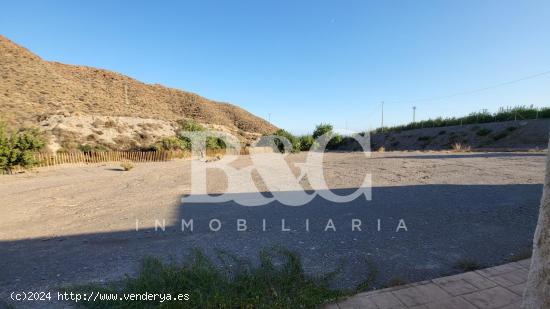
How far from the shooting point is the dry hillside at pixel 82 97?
72.6 ft

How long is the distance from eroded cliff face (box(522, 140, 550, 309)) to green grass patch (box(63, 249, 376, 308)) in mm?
1315

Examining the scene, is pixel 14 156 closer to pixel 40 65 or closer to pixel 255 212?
pixel 255 212

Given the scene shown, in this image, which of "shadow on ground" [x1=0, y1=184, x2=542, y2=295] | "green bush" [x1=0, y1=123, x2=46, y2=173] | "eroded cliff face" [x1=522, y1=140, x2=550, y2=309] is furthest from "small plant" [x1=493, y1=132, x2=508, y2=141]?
"green bush" [x1=0, y1=123, x2=46, y2=173]

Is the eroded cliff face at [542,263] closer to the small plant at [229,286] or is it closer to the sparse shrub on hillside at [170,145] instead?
the small plant at [229,286]

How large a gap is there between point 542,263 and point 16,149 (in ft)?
53.9

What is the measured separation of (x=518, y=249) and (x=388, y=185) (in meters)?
4.44

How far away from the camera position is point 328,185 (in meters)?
7.86

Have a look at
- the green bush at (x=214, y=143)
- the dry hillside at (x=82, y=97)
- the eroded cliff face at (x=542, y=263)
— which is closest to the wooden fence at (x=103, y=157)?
the green bush at (x=214, y=143)

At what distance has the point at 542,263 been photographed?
1.27 m

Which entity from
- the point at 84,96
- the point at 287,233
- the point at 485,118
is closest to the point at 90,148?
the point at 84,96

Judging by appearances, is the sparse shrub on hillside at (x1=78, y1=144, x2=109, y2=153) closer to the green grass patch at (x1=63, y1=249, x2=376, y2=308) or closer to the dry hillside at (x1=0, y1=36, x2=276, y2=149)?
the dry hillside at (x1=0, y1=36, x2=276, y2=149)

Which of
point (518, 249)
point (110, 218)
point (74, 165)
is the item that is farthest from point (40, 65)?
point (518, 249)

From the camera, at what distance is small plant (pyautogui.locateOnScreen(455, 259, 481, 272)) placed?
9.00ft

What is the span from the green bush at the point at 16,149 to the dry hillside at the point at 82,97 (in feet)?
29.7
